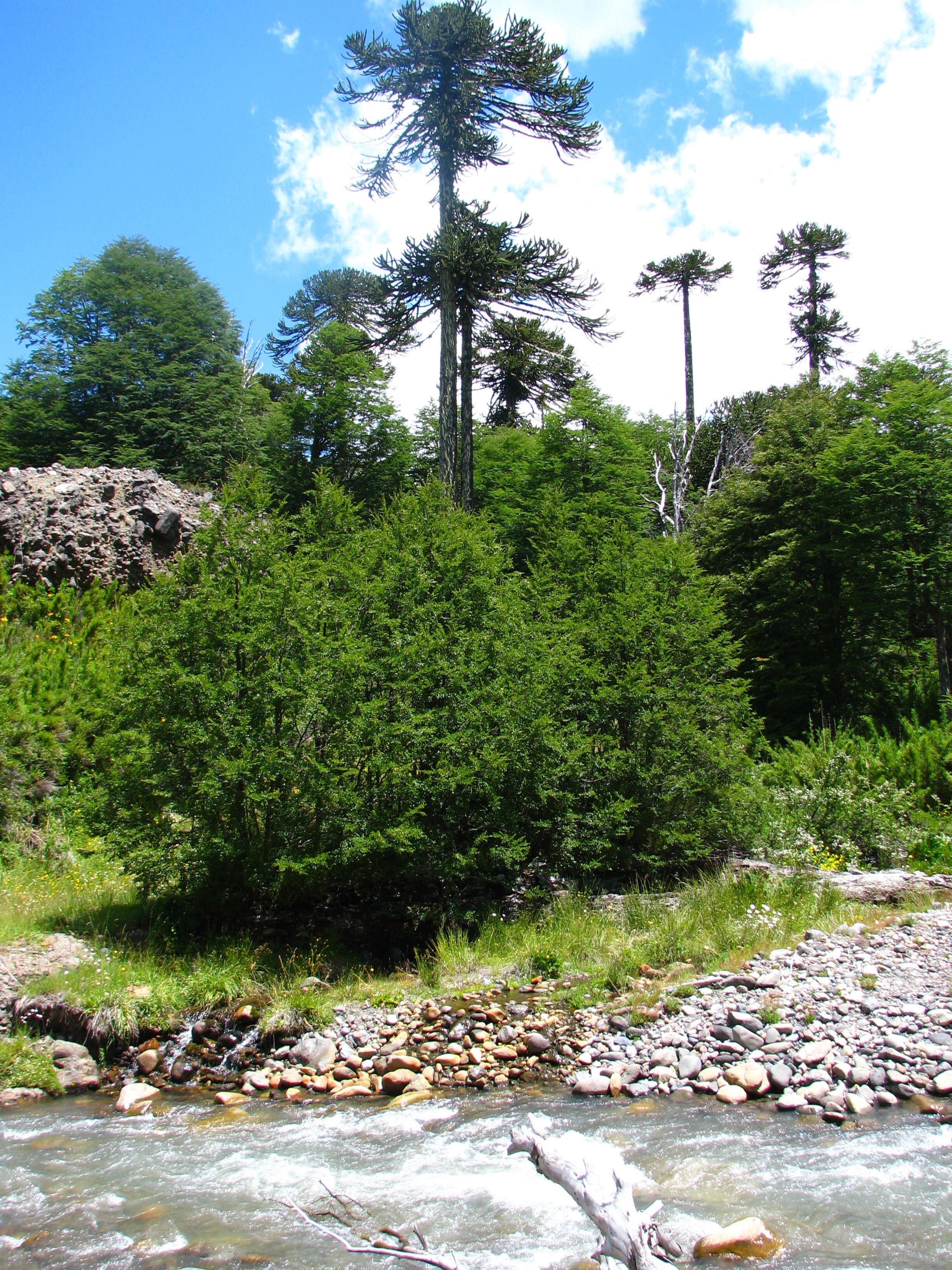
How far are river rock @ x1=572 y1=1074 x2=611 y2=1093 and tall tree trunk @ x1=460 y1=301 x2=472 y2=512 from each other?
13676 mm

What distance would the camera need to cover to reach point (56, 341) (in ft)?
98.7

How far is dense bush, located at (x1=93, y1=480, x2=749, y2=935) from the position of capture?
30.3 feet

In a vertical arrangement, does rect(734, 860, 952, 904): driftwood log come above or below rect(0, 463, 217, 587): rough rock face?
below

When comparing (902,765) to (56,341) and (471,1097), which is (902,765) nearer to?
(471,1097)

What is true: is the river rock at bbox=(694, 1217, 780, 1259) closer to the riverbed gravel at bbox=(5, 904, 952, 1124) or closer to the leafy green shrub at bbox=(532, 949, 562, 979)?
the riverbed gravel at bbox=(5, 904, 952, 1124)

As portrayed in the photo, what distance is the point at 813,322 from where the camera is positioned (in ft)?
121

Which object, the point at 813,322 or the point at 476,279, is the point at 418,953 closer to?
the point at 476,279

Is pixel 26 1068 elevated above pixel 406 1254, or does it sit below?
below

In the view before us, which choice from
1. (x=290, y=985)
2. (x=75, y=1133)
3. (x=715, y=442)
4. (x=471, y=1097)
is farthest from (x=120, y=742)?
(x=715, y=442)

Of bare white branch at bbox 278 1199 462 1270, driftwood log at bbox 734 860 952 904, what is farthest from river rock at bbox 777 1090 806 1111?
driftwood log at bbox 734 860 952 904

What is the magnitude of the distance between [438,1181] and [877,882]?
8.43m

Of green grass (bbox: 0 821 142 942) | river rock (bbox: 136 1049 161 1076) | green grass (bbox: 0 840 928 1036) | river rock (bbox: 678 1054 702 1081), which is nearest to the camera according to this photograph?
river rock (bbox: 678 1054 702 1081)

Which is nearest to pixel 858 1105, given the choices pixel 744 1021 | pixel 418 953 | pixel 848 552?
pixel 744 1021

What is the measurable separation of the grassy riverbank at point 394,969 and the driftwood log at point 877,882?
409 mm
